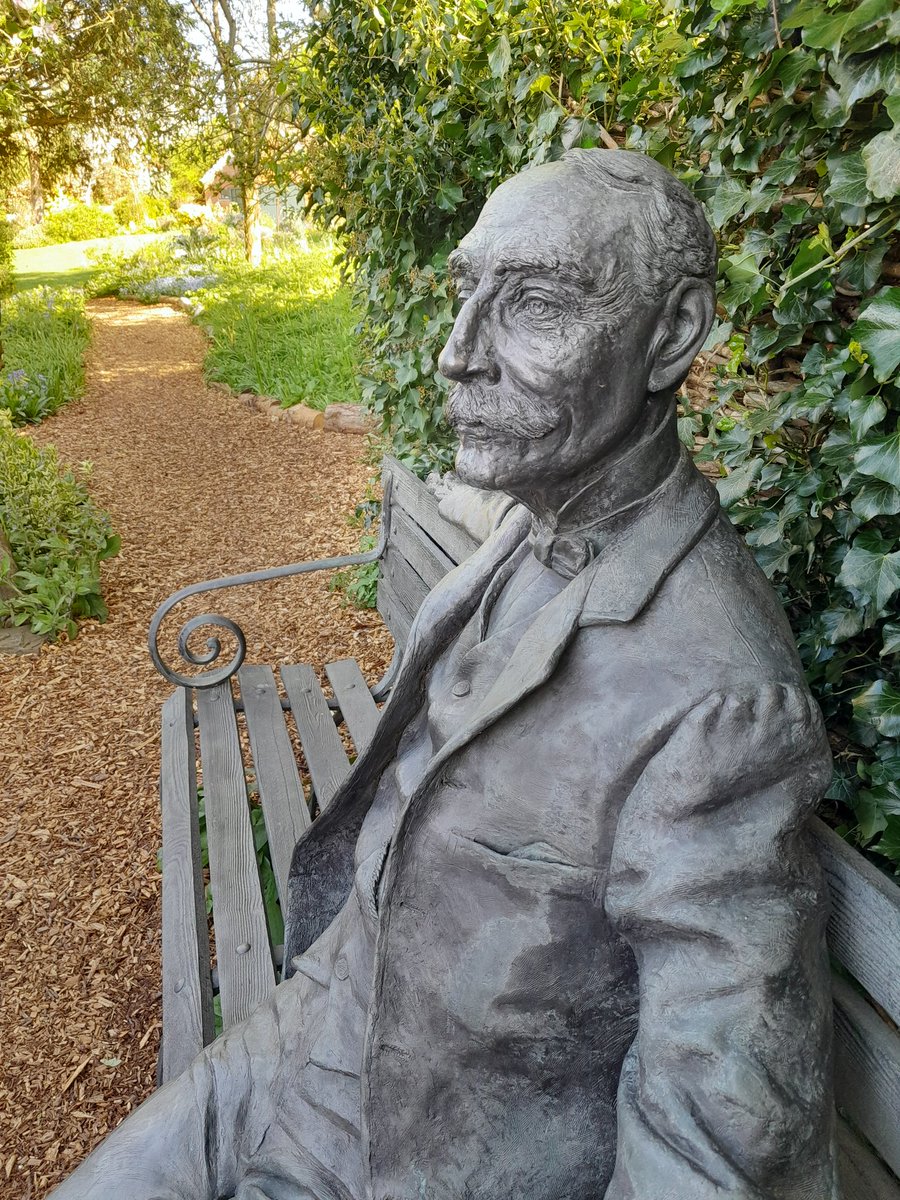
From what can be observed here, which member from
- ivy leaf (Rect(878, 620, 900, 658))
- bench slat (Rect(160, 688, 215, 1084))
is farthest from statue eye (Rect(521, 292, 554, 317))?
bench slat (Rect(160, 688, 215, 1084))

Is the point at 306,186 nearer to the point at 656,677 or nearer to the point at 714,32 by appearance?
the point at 714,32

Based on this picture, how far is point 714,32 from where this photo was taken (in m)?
2.34

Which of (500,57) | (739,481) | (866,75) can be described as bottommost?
(739,481)

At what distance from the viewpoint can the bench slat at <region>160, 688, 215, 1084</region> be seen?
2.32 m

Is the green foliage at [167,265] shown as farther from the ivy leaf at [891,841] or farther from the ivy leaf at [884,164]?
the ivy leaf at [891,841]

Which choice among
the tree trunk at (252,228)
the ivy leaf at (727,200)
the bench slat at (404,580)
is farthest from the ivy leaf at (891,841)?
the tree trunk at (252,228)

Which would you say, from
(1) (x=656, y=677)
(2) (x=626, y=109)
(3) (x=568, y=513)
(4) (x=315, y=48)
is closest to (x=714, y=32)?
(2) (x=626, y=109)

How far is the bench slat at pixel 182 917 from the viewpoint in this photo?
7.61 ft

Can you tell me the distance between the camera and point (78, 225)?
27.9m

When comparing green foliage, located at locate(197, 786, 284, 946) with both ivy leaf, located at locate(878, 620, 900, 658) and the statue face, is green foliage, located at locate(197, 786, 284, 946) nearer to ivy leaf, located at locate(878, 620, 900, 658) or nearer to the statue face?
ivy leaf, located at locate(878, 620, 900, 658)

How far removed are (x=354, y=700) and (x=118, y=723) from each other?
2127mm

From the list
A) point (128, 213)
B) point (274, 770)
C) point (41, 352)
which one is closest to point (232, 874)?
point (274, 770)

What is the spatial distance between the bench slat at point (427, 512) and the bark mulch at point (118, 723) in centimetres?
186

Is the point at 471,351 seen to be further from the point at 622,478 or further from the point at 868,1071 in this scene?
the point at 868,1071
